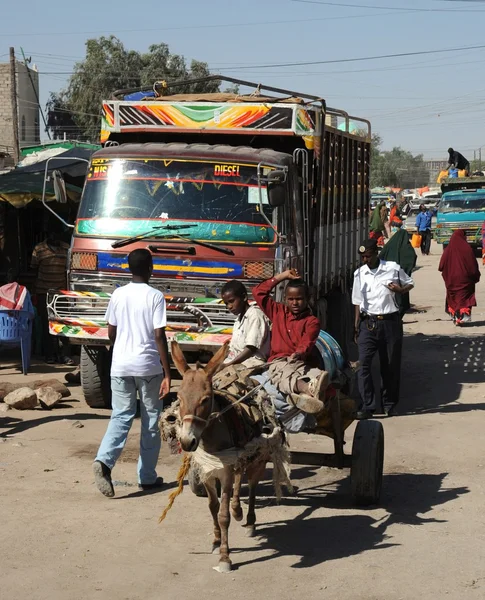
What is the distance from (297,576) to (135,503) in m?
1.87

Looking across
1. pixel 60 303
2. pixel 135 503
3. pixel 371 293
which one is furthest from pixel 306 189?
pixel 135 503

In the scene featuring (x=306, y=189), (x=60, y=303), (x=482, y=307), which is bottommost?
(x=482, y=307)

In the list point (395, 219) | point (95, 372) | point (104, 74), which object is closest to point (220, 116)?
point (95, 372)

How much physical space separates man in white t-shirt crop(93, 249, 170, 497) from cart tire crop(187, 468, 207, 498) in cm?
69

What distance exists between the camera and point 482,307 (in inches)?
846

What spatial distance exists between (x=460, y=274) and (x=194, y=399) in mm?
13525

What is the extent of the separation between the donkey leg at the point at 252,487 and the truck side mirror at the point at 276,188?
13.7ft

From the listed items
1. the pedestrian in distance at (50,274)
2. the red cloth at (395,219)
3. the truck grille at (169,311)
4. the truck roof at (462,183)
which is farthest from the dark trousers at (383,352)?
the truck roof at (462,183)

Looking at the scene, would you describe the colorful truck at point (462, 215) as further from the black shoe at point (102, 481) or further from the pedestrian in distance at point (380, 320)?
the black shoe at point (102, 481)

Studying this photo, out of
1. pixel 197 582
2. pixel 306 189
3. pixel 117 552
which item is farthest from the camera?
pixel 306 189

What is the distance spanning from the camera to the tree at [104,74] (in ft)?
218

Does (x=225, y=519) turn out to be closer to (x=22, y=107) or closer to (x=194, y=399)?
(x=194, y=399)

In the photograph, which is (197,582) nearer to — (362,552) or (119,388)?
(362,552)

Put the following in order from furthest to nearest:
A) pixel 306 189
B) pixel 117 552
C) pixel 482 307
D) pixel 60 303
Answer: pixel 482 307 < pixel 306 189 < pixel 60 303 < pixel 117 552
